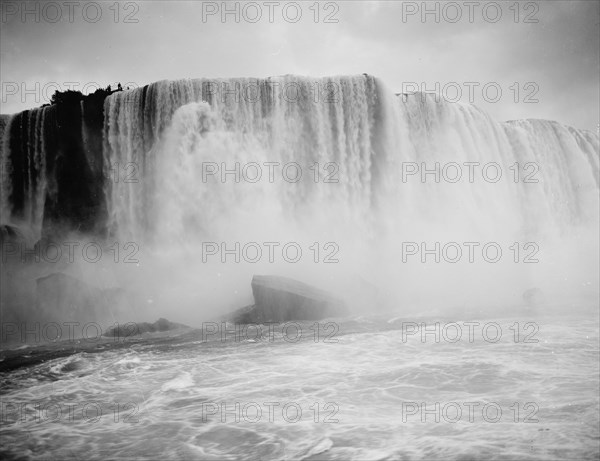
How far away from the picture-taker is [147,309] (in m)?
14.8

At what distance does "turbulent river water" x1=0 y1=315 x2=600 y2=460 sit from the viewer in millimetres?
5055

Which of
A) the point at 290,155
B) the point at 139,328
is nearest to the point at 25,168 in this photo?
the point at 290,155

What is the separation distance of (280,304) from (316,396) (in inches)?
241

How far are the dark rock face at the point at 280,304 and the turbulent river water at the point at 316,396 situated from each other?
155 centimetres

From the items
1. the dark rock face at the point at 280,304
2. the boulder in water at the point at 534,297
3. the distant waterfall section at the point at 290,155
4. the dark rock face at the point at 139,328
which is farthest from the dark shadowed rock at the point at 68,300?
the boulder in water at the point at 534,297

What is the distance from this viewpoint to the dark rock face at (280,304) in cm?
1293

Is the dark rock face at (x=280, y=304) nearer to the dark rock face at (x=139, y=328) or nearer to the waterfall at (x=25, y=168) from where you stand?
the dark rock face at (x=139, y=328)

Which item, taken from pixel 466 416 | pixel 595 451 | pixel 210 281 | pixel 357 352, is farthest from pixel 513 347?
pixel 210 281

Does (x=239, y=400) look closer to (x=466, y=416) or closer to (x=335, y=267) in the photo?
(x=466, y=416)

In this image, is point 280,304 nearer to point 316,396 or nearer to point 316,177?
point 316,396

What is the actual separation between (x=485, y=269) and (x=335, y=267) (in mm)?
7054

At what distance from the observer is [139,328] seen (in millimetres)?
12500

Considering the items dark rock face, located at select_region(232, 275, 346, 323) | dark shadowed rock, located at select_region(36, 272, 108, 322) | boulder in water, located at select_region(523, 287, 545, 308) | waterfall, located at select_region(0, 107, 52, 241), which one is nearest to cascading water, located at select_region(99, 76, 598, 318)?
boulder in water, located at select_region(523, 287, 545, 308)

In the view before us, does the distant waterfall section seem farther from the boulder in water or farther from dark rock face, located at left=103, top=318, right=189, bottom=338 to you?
dark rock face, located at left=103, top=318, right=189, bottom=338
